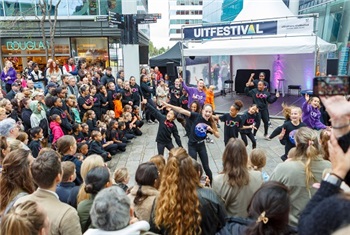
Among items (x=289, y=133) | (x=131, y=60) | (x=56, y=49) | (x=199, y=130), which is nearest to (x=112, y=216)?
(x=199, y=130)

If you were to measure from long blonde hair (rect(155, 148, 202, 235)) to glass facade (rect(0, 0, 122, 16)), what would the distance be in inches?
812

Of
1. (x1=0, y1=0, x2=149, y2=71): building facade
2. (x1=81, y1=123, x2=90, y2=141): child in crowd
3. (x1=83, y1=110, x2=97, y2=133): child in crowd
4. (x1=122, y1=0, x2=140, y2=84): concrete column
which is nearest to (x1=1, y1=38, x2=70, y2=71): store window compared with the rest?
(x1=0, y1=0, x2=149, y2=71): building facade

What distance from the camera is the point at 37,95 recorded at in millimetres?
7488

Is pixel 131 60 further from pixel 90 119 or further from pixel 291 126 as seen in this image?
pixel 291 126

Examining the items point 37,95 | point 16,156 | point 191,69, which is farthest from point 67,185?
point 191,69

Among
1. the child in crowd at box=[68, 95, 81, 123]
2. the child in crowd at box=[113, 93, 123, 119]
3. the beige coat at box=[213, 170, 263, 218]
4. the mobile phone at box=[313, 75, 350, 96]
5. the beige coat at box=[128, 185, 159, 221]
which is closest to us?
the mobile phone at box=[313, 75, 350, 96]

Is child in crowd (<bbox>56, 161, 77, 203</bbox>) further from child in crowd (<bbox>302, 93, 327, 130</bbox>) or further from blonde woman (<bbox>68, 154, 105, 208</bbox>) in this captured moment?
child in crowd (<bbox>302, 93, 327, 130</bbox>)

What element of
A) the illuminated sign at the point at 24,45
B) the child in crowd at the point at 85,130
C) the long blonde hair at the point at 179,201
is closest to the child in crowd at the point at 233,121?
the child in crowd at the point at 85,130

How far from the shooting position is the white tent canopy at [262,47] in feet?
36.1

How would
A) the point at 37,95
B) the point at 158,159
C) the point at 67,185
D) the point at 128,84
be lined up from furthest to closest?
the point at 128,84 < the point at 37,95 < the point at 158,159 < the point at 67,185

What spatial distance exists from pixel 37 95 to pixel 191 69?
8927 millimetres

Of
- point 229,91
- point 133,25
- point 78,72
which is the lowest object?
point 229,91

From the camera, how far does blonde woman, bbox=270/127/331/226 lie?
3323mm

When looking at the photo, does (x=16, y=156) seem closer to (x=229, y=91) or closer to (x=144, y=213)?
(x=144, y=213)
